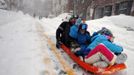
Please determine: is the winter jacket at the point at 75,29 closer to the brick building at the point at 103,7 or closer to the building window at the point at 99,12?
the brick building at the point at 103,7

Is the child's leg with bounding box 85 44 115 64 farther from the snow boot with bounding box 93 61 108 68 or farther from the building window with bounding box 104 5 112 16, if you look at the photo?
the building window with bounding box 104 5 112 16

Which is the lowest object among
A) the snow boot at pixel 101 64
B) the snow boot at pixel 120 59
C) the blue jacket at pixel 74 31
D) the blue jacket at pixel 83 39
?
the snow boot at pixel 101 64

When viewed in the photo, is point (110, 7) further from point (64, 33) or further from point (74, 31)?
point (74, 31)

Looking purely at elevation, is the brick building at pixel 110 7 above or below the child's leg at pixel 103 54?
above

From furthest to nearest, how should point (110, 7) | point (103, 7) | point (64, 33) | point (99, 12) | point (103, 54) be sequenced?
point (99, 12) → point (103, 7) → point (110, 7) → point (64, 33) → point (103, 54)

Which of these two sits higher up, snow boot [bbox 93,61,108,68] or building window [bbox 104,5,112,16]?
building window [bbox 104,5,112,16]

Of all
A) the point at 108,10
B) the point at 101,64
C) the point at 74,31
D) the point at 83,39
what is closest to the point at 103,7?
the point at 108,10

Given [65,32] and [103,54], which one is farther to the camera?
[65,32]

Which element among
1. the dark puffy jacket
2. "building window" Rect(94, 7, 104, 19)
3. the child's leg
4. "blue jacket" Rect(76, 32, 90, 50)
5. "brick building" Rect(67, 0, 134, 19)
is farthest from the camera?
"building window" Rect(94, 7, 104, 19)

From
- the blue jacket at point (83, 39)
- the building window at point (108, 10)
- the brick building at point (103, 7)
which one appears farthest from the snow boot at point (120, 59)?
the building window at point (108, 10)

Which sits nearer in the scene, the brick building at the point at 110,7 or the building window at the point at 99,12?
the brick building at the point at 110,7

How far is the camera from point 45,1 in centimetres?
9831

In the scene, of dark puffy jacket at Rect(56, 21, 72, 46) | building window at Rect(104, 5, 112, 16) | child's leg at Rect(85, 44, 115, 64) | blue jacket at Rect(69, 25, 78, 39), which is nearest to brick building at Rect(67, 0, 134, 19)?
building window at Rect(104, 5, 112, 16)

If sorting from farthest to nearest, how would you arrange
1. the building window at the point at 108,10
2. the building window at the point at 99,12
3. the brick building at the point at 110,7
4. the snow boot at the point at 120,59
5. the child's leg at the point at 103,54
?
1. the building window at the point at 99,12
2. the building window at the point at 108,10
3. the brick building at the point at 110,7
4. the snow boot at the point at 120,59
5. the child's leg at the point at 103,54
